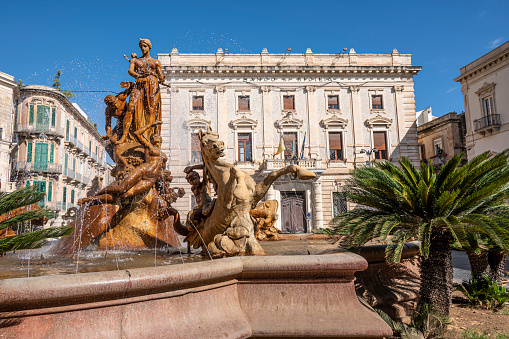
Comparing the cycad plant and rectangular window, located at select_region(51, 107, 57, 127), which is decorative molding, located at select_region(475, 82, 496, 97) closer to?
the cycad plant

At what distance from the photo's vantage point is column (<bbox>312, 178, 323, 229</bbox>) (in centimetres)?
2594

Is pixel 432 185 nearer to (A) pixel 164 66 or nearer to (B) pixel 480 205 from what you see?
(B) pixel 480 205

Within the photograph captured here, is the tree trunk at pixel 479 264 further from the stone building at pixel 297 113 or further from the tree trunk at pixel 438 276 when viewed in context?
the stone building at pixel 297 113

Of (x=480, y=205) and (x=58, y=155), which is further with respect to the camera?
(x=58, y=155)

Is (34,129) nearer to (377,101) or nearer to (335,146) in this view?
(335,146)

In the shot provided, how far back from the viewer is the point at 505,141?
1041 inches

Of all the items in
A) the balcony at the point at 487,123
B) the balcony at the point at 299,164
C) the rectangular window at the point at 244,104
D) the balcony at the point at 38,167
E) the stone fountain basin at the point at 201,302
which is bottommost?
the stone fountain basin at the point at 201,302

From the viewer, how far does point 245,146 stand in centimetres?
2719

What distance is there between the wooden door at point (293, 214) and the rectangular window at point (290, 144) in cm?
304

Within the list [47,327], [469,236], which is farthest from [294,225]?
[47,327]

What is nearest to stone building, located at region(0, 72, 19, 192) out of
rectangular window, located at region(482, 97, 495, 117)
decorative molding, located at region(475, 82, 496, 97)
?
decorative molding, located at region(475, 82, 496, 97)

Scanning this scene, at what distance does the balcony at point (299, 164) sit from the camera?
25.5 m

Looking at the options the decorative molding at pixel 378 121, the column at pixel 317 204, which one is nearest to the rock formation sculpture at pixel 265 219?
the column at pixel 317 204

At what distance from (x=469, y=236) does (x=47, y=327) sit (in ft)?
17.8
